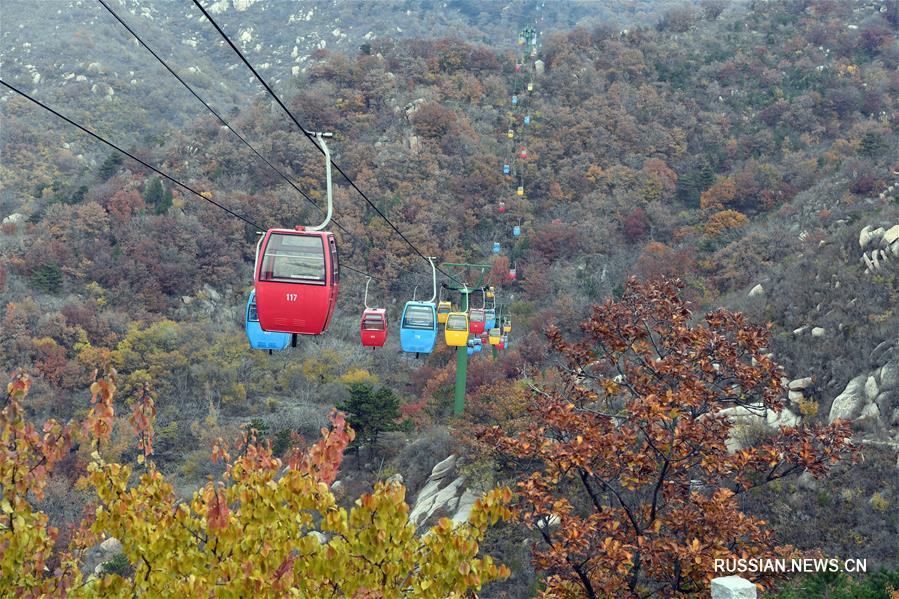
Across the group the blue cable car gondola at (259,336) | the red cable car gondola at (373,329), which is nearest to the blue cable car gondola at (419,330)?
the red cable car gondola at (373,329)

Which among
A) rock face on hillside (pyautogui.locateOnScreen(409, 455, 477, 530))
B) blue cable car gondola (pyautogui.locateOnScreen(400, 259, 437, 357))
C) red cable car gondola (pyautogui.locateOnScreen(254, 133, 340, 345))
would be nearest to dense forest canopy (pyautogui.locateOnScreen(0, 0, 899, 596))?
rock face on hillside (pyautogui.locateOnScreen(409, 455, 477, 530))

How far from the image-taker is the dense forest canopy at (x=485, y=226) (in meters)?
23.0

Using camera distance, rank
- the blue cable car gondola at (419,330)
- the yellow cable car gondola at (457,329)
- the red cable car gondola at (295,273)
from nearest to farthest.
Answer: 1. the red cable car gondola at (295,273)
2. the blue cable car gondola at (419,330)
3. the yellow cable car gondola at (457,329)

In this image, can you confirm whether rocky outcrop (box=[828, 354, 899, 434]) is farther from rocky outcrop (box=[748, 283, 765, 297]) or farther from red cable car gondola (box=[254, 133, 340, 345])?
red cable car gondola (box=[254, 133, 340, 345])

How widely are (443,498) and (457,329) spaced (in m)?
6.05

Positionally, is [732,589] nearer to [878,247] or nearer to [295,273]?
[295,273]

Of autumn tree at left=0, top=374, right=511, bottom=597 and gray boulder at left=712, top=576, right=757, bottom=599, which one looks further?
gray boulder at left=712, top=576, right=757, bottom=599

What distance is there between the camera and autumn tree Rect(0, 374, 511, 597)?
5.81m

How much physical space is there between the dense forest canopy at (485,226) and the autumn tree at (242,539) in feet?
18.2

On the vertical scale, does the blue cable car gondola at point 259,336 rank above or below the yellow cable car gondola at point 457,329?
above

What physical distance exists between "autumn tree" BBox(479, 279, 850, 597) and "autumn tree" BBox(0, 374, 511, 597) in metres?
3.17

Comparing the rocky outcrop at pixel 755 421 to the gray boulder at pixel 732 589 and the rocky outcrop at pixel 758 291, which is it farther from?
the gray boulder at pixel 732 589

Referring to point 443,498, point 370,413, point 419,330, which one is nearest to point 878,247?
point 419,330

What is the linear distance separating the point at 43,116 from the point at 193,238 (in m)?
36.9
